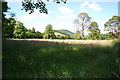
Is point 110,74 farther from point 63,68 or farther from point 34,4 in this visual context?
point 34,4

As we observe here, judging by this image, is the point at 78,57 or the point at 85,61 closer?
the point at 85,61

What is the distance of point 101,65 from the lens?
4250 mm

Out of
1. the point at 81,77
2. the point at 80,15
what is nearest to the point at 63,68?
the point at 81,77

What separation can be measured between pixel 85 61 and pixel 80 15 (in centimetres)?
4310

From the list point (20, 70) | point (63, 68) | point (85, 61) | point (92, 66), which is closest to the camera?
point (20, 70)

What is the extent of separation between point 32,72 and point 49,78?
2.47 feet

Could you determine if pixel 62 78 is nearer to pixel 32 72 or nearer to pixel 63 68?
pixel 63 68

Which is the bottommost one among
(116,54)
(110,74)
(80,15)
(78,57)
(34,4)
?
(110,74)

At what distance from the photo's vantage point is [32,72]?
347 cm

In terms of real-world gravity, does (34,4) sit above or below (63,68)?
above

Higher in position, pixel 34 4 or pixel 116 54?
pixel 34 4

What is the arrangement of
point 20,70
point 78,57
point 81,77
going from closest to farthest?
point 81,77 < point 20,70 < point 78,57

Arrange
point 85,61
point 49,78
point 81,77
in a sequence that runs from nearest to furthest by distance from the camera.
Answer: point 49,78, point 81,77, point 85,61

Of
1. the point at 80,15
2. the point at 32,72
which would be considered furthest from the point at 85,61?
the point at 80,15
